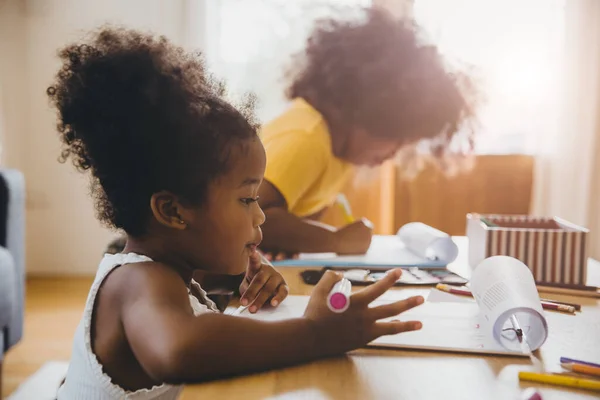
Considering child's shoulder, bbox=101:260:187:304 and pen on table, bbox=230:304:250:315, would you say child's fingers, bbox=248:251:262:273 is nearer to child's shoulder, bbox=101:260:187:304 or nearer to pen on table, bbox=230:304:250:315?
pen on table, bbox=230:304:250:315

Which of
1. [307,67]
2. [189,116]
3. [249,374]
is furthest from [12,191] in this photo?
[249,374]

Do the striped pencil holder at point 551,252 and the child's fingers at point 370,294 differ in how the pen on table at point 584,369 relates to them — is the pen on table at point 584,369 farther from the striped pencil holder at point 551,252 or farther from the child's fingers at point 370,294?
the striped pencil holder at point 551,252

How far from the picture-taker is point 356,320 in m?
0.48

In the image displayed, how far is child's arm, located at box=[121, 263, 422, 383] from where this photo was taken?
41 cm

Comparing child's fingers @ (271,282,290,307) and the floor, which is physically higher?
child's fingers @ (271,282,290,307)

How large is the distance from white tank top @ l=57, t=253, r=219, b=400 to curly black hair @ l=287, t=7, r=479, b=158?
878 mm

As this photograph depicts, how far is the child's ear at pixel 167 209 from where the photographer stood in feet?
1.82

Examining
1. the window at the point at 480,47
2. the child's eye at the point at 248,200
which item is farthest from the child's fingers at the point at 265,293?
the window at the point at 480,47

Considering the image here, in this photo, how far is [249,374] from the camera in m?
0.43

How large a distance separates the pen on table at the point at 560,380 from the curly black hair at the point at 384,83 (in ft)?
3.14

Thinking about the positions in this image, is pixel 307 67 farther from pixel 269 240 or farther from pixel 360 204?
pixel 360 204

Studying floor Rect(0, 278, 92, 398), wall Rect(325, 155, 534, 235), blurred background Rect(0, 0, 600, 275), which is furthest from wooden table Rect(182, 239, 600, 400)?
wall Rect(325, 155, 534, 235)

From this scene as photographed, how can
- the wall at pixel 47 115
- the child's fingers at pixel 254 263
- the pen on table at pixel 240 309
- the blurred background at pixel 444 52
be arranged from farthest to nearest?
the wall at pixel 47 115 < the blurred background at pixel 444 52 < the child's fingers at pixel 254 263 < the pen on table at pixel 240 309

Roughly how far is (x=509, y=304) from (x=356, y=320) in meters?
0.14
